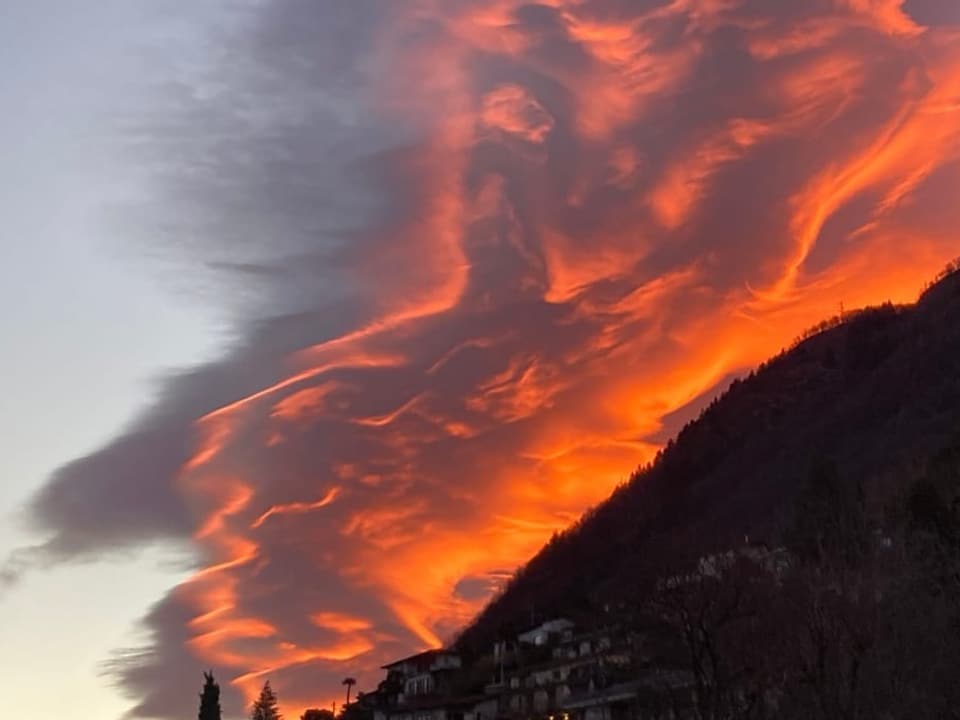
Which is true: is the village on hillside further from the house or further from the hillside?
the hillside

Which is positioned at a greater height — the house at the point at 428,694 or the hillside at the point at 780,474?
the hillside at the point at 780,474

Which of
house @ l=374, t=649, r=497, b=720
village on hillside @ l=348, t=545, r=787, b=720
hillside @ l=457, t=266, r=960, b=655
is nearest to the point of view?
village on hillside @ l=348, t=545, r=787, b=720

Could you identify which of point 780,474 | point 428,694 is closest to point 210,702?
point 428,694

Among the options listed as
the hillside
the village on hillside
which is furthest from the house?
the hillside

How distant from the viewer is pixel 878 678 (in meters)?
29.2

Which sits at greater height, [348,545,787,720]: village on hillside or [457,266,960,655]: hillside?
[457,266,960,655]: hillside

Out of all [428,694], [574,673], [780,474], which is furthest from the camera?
[780,474]

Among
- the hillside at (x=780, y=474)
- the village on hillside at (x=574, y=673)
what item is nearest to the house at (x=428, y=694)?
the village on hillside at (x=574, y=673)

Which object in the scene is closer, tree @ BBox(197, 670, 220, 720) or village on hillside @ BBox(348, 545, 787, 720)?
village on hillside @ BBox(348, 545, 787, 720)

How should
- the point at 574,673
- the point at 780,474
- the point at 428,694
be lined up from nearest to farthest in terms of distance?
the point at 574,673 → the point at 428,694 → the point at 780,474

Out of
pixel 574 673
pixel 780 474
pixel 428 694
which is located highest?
pixel 780 474

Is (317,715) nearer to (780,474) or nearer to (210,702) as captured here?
(210,702)

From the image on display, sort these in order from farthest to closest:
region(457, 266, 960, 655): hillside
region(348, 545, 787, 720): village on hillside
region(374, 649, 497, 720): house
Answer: region(457, 266, 960, 655): hillside → region(374, 649, 497, 720): house → region(348, 545, 787, 720): village on hillside

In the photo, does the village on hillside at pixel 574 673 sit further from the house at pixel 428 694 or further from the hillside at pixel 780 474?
the hillside at pixel 780 474
